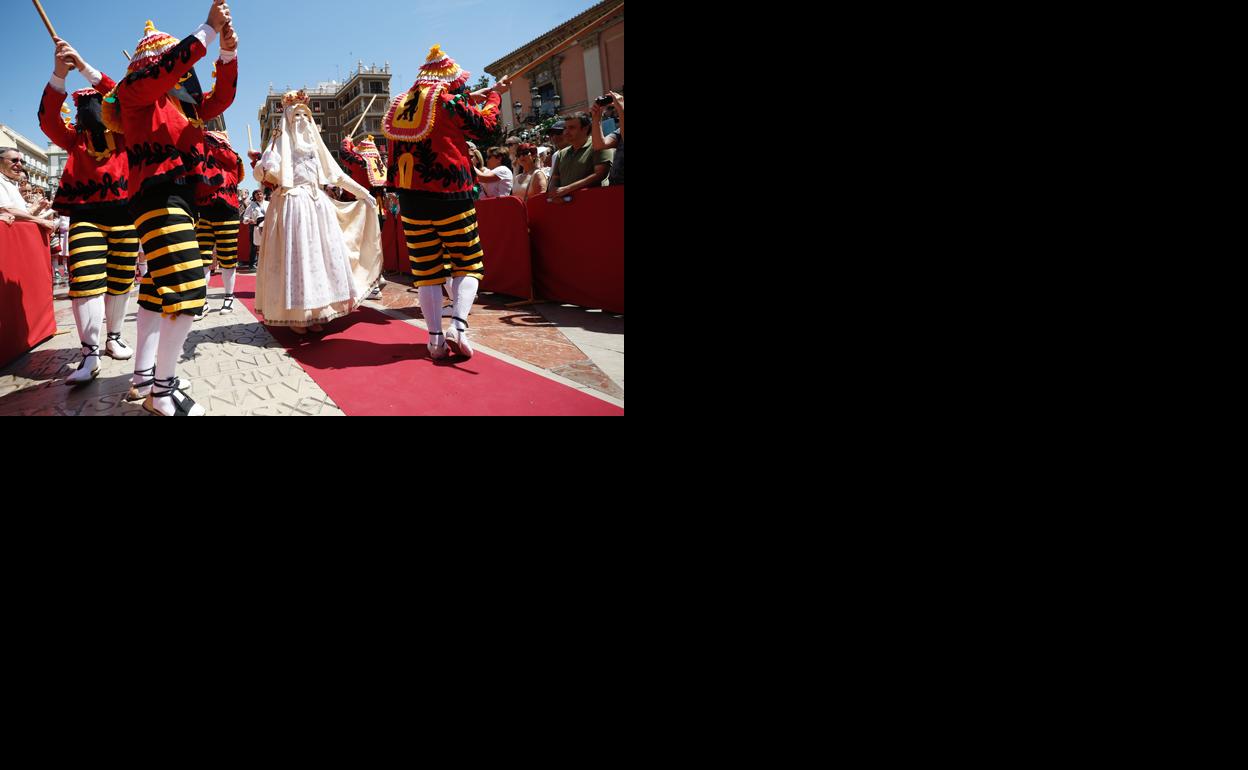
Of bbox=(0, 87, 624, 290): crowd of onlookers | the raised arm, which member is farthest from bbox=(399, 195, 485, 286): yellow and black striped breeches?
the raised arm

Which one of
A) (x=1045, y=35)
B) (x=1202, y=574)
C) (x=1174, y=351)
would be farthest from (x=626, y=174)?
(x=1202, y=574)

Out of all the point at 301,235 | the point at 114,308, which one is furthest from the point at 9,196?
the point at 301,235

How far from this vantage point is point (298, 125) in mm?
2936

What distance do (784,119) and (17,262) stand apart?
378 cm

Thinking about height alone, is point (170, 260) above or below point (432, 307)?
above

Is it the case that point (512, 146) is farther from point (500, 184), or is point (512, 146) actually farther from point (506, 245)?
point (506, 245)

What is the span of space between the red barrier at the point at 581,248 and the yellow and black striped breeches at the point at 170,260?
91.0 inches

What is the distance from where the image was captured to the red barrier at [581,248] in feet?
12.0

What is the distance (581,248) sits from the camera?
12.7 ft

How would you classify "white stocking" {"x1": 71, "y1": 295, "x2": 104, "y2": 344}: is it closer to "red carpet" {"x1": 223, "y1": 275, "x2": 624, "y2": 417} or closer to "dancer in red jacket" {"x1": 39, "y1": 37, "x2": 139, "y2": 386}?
"dancer in red jacket" {"x1": 39, "y1": 37, "x2": 139, "y2": 386}

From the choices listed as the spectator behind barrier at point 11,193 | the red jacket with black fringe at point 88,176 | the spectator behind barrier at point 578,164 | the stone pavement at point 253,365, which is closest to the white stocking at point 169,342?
the stone pavement at point 253,365

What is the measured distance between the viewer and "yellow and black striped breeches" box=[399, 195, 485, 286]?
2.61 metres

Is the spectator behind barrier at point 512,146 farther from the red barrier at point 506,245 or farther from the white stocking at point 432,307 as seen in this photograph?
the white stocking at point 432,307

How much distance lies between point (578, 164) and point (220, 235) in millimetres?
2439
